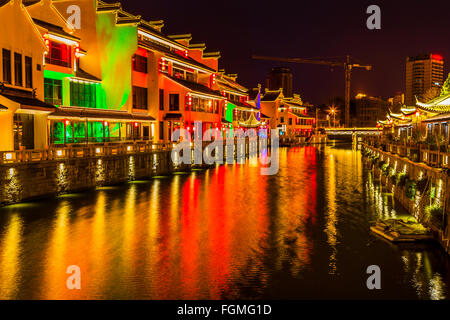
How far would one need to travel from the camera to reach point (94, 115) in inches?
1454

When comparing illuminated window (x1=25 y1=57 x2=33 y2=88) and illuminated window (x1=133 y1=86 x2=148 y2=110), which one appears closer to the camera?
illuminated window (x1=25 y1=57 x2=33 y2=88)

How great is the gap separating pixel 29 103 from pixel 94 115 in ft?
32.8

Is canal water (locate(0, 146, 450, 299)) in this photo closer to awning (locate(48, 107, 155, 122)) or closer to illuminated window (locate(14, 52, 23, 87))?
illuminated window (locate(14, 52, 23, 87))

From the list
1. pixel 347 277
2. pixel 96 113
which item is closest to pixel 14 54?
pixel 96 113

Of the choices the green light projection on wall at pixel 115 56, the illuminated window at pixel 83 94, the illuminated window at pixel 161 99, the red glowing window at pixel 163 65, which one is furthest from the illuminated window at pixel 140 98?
the illuminated window at pixel 83 94

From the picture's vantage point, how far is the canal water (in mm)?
11523

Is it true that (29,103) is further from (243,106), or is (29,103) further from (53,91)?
(243,106)

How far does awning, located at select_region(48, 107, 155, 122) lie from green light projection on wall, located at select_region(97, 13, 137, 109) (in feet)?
5.84

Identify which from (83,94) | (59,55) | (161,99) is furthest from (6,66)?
(161,99)

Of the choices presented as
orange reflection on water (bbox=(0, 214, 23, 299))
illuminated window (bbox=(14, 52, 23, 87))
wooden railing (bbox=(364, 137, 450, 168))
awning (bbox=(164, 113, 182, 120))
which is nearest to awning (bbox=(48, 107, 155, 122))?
awning (bbox=(164, 113, 182, 120))

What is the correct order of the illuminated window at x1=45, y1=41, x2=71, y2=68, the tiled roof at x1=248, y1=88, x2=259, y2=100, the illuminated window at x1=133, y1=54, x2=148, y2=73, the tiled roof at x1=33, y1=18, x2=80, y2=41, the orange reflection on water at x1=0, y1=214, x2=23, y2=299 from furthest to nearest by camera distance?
the tiled roof at x1=248, y1=88, x2=259, y2=100, the illuminated window at x1=133, y1=54, x2=148, y2=73, the illuminated window at x1=45, y1=41, x2=71, y2=68, the tiled roof at x1=33, y1=18, x2=80, y2=41, the orange reflection on water at x1=0, y1=214, x2=23, y2=299

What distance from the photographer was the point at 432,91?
120ft

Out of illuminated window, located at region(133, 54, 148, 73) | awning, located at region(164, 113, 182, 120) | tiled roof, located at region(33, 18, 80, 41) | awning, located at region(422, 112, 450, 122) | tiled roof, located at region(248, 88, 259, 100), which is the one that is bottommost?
awning, located at region(422, 112, 450, 122)

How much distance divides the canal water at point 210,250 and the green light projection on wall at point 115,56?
16.7 meters
